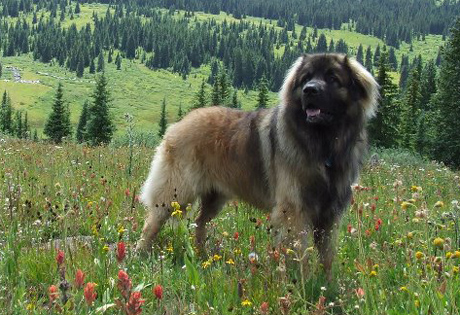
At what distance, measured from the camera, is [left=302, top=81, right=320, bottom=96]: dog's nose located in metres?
5.16

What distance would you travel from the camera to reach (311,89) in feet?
17.0

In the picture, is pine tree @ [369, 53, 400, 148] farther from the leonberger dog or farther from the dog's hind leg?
the leonberger dog

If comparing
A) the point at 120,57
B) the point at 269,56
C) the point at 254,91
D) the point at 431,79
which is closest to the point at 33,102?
the point at 120,57

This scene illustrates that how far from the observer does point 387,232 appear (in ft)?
18.7

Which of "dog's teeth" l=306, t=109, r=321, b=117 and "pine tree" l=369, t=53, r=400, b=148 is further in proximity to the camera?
"pine tree" l=369, t=53, r=400, b=148

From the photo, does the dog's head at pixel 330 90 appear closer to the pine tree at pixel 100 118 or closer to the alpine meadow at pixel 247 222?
the alpine meadow at pixel 247 222

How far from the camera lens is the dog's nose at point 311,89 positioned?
5.16m

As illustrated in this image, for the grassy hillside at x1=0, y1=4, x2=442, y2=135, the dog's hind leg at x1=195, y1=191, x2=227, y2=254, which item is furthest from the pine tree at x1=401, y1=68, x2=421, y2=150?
the grassy hillside at x1=0, y1=4, x2=442, y2=135

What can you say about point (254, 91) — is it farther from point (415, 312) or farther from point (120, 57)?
point (415, 312)

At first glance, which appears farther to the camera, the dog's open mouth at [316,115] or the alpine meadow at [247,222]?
the dog's open mouth at [316,115]

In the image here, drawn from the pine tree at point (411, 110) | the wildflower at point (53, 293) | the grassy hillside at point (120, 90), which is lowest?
the grassy hillside at point (120, 90)

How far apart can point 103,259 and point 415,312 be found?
228 cm

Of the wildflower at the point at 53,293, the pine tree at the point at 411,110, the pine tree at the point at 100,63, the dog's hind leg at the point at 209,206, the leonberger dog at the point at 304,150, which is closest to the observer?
the wildflower at the point at 53,293

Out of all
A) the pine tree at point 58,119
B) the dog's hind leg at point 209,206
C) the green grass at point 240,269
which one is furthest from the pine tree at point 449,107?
the pine tree at point 58,119
